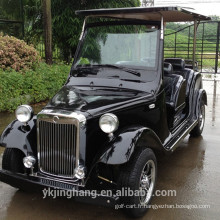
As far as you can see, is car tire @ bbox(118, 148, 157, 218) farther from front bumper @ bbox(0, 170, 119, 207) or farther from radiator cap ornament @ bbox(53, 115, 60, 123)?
radiator cap ornament @ bbox(53, 115, 60, 123)

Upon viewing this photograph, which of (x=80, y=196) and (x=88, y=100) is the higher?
(x=88, y=100)

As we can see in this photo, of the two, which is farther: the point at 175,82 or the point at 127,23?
the point at 175,82

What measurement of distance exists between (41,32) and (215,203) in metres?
9.49

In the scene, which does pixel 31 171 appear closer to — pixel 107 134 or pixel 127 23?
pixel 107 134

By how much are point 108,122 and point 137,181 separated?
0.62 m

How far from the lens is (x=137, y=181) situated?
9.47ft

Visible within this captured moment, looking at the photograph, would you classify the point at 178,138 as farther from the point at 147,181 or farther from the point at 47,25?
the point at 47,25

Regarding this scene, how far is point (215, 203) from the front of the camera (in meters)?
3.40

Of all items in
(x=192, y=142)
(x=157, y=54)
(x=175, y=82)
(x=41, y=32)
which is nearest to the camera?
(x=157, y=54)

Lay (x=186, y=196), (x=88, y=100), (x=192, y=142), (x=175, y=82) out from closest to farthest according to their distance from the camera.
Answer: (x=88, y=100) → (x=186, y=196) → (x=175, y=82) → (x=192, y=142)

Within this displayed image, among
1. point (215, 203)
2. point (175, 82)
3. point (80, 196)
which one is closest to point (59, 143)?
point (80, 196)

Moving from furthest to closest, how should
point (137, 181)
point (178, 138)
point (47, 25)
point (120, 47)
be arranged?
1. point (47, 25)
2. point (178, 138)
3. point (120, 47)
4. point (137, 181)

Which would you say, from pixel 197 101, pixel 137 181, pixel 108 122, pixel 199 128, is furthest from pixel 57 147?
pixel 199 128

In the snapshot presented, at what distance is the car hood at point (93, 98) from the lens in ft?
10.3
